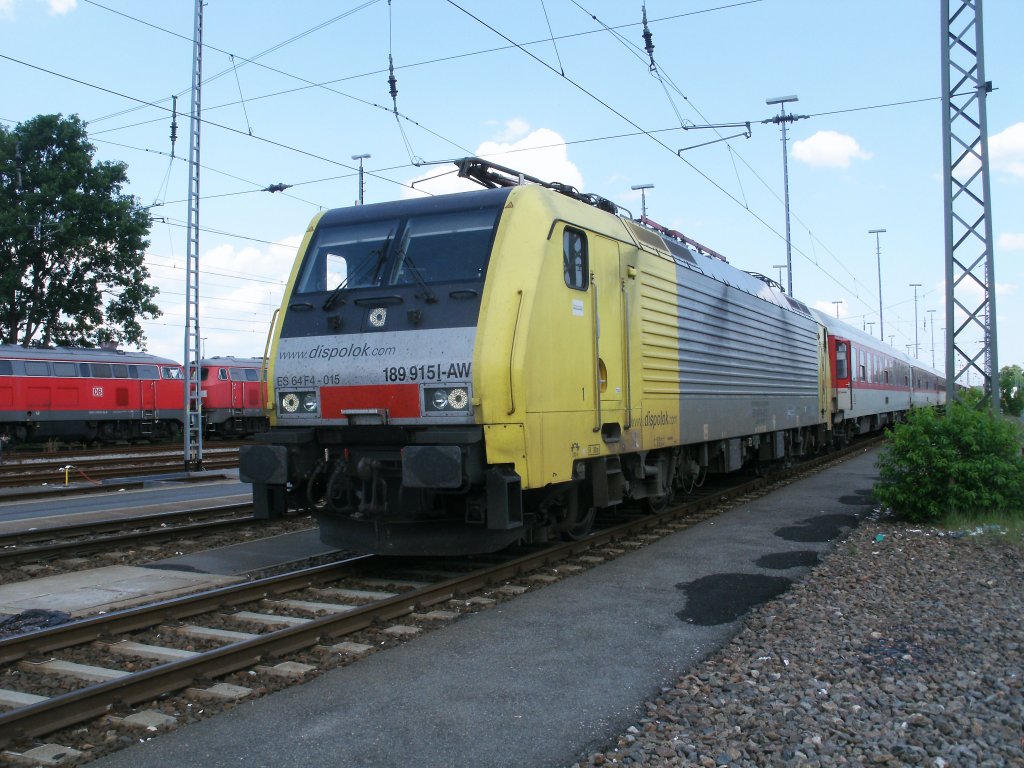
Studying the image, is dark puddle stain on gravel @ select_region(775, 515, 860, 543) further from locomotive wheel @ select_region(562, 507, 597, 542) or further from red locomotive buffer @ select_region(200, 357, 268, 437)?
red locomotive buffer @ select_region(200, 357, 268, 437)

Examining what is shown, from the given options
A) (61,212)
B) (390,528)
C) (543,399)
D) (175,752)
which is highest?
(61,212)

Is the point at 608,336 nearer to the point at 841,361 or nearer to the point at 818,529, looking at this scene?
the point at 818,529

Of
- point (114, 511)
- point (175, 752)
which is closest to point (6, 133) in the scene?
point (114, 511)

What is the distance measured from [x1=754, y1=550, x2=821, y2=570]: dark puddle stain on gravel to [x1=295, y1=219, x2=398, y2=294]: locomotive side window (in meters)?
4.45

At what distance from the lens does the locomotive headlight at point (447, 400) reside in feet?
21.3

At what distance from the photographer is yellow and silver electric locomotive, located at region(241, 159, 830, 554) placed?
6496 mm

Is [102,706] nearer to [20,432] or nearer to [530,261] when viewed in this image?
[530,261]

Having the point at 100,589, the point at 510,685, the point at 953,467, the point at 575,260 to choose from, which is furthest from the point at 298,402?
the point at 953,467

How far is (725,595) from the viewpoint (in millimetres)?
6758

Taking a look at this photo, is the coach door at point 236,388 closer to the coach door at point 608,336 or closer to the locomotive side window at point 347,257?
the locomotive side window at point 347,257

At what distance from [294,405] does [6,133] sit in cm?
3235

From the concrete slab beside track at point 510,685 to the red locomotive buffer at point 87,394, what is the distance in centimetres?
2439

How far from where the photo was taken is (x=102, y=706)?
13.9ft

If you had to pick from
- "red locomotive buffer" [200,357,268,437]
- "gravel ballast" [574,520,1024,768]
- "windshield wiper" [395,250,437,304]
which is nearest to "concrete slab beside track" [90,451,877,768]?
"gravel ballast" [574,520,1024,768]
